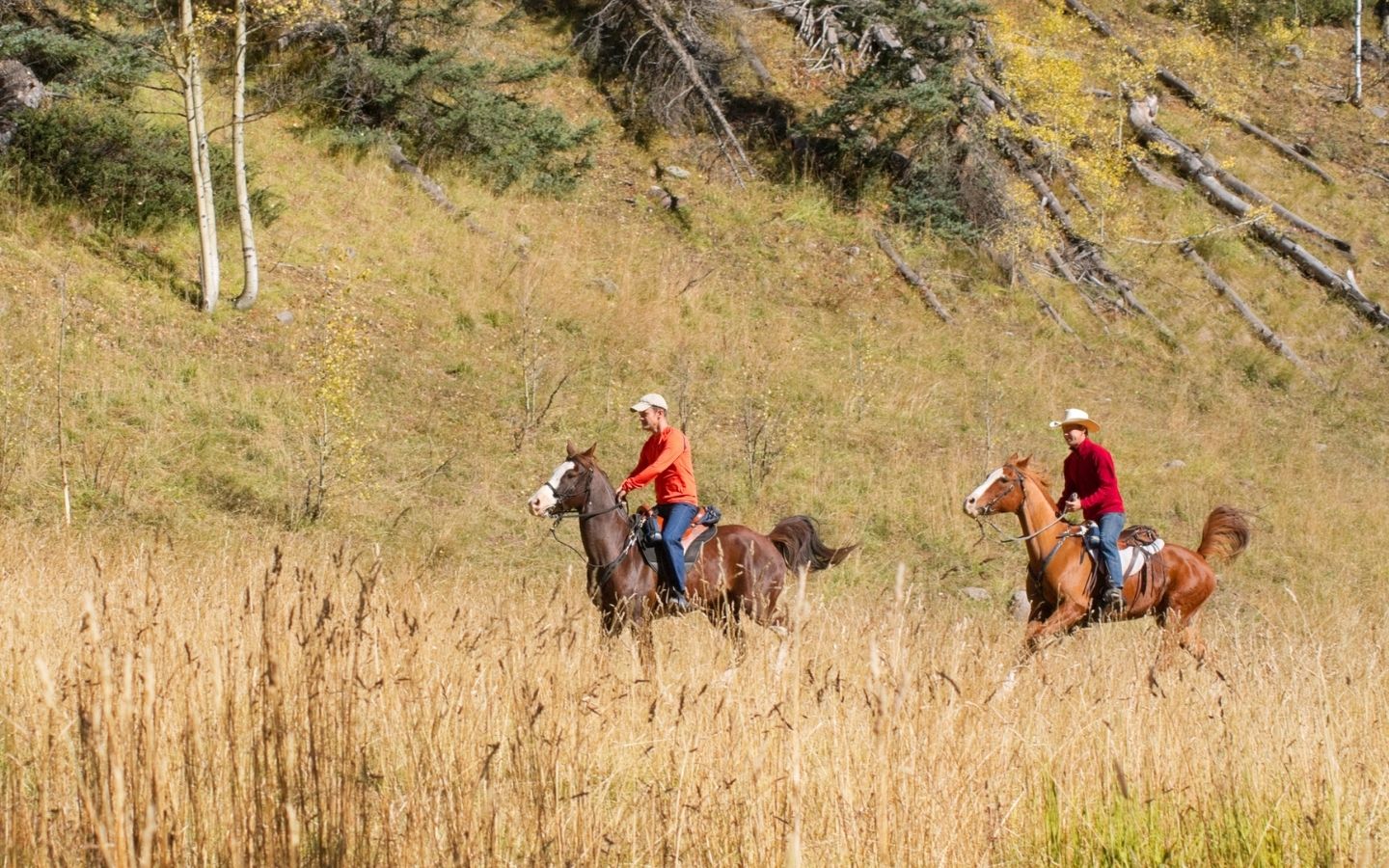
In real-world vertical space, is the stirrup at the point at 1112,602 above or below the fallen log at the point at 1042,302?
above

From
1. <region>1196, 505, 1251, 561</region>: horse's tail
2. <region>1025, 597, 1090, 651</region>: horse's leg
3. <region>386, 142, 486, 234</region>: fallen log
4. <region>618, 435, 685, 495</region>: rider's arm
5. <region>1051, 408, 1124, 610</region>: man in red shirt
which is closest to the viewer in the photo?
<region>618, 435, 685, 495</region>: rider's arm

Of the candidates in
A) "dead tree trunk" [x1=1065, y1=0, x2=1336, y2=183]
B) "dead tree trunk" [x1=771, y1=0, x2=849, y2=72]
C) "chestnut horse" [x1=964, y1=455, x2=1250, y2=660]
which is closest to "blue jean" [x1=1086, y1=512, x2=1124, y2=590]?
"chestnut horse" [x1=964, y1=455, x2=1250, y2=660]

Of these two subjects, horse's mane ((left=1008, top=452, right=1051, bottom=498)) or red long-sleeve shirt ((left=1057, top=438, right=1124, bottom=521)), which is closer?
horse's mane ((left=1008, top=452, right=1051, bottom=498))

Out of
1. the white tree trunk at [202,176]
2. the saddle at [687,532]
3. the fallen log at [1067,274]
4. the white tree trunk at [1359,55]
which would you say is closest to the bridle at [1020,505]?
the saddle at [687,532]

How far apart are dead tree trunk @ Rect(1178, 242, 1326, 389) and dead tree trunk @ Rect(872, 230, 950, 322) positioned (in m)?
8.23

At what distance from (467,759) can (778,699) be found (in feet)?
3.84

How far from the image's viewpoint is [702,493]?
17734 mm

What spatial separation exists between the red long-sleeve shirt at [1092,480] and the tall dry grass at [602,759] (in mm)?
4860

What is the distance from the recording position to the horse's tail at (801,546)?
10.9 m

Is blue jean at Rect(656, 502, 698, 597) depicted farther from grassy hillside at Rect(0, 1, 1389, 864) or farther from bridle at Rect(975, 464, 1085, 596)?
bridle at Rect(975, 464, 1085, 596)

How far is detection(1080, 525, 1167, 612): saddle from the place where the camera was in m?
10.9

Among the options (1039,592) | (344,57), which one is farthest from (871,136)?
(1039,592)

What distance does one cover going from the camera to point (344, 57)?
82.1 ft

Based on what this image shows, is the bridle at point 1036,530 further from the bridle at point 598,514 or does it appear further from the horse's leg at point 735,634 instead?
the bridle at point 598,514
